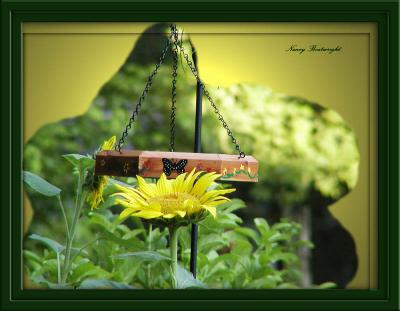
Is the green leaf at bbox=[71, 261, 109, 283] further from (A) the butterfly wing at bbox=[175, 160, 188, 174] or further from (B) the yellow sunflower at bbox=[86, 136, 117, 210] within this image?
(A) the butterfly wing at bbox=[175, 160, 188, 174]

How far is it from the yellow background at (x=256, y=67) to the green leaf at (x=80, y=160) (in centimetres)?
39

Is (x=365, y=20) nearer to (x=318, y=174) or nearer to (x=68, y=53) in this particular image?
(x=68, y=53)

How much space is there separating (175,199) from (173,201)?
0.02 meters

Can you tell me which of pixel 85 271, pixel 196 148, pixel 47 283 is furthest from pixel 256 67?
pixel 47 283

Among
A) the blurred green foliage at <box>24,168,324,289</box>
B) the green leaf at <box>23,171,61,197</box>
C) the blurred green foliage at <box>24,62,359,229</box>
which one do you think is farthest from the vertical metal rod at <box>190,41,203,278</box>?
the blurred green foliage at <box>24,62,359,229</box>

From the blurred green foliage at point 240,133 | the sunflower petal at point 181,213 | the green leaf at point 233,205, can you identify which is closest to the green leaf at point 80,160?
the sunflower petal at point 181,213

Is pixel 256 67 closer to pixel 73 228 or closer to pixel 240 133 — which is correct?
pixel 73 228

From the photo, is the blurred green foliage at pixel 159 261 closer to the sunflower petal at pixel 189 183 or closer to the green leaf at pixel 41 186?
the green leaf at pixel 41 186

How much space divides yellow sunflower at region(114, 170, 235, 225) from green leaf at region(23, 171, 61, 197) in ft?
0.98

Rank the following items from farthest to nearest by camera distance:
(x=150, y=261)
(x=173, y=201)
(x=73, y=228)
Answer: (x=150, y=261), (x=73, y=228), (x=173, y=201)

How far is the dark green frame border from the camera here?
2992 mm

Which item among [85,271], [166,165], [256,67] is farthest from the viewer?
[256,67]
